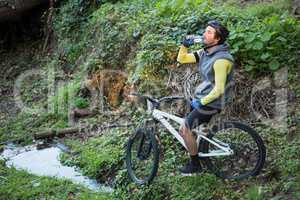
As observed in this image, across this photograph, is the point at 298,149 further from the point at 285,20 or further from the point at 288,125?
the point at 285,20

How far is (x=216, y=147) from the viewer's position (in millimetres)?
6062

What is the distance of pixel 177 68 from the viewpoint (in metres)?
8.39

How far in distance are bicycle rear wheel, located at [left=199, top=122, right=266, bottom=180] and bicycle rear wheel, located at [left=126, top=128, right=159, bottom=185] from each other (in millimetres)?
734

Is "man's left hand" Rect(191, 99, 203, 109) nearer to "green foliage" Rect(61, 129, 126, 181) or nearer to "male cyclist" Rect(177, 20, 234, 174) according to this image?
A: "male cyclist" Rect(177, 20, 234, 174)

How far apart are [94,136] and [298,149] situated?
4.51 metres

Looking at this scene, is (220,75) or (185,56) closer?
(220,75)

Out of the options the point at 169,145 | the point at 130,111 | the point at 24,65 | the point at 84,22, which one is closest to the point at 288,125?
the point at 169,145

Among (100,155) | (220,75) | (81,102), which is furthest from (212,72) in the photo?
(81,102)

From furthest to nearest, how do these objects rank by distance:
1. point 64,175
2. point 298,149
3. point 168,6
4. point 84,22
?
point 84,22 < point 168,6 < point 64,175 < point 298,149

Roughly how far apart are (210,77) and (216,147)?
1.02m

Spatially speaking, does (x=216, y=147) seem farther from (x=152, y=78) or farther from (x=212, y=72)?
(x=152, y=78)

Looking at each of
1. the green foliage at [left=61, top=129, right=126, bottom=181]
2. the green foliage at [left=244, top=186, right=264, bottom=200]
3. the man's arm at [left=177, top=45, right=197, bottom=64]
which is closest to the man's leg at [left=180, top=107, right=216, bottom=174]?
the man's arm at [left=177, top=45, right=197, bottom=64]

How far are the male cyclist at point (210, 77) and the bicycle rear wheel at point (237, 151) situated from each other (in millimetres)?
220

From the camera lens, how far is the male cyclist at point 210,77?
18.3ft
